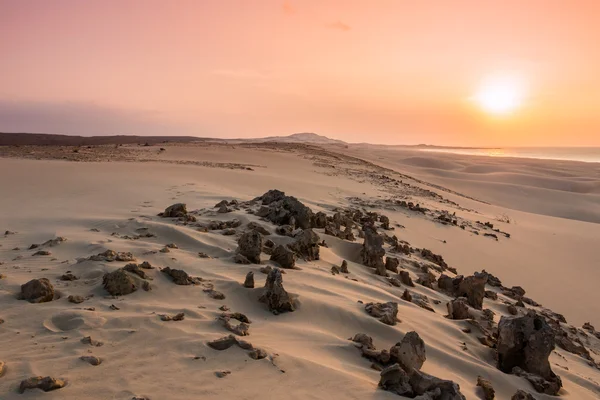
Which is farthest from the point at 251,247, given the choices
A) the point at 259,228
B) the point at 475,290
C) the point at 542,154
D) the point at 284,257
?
the point at 542,154

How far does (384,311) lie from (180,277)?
1899mm

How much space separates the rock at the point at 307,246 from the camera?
5500 mm

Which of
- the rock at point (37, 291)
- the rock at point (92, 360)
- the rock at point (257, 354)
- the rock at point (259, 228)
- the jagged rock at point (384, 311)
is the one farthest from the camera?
the rock at point (259, 228)

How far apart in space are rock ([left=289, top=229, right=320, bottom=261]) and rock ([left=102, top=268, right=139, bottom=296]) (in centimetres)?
220

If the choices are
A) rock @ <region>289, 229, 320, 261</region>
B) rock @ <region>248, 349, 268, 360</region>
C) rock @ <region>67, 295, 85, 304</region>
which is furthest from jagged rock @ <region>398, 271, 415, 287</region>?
rock @ <region>67, 295, 85, 304</region>

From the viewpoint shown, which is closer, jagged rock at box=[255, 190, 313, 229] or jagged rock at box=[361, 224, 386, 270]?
jagged rock at box=[361, 224, 386, 270]

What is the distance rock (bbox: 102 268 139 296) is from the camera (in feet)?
12.0

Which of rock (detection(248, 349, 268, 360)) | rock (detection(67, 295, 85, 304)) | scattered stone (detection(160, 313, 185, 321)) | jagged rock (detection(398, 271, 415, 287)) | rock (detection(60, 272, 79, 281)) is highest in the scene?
rock (detection(60, 272, 79, 281))

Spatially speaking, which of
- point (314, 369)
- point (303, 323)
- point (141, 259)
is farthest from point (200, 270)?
point (314, 369)

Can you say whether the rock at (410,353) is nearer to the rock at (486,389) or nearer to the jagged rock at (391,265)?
the rock at (486,389)

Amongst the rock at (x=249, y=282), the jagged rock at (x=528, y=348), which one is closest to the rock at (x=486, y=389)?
the jagged rock at (x=528, y=348)

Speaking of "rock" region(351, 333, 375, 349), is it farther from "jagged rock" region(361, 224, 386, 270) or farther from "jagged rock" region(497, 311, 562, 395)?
"jagged rock" region(361, 224, 386, 270)

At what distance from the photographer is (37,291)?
3.43 m

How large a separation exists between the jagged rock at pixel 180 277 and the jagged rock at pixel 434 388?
215 cm
